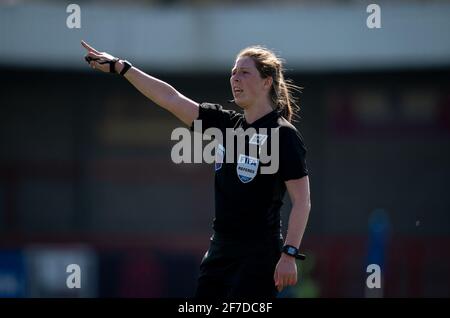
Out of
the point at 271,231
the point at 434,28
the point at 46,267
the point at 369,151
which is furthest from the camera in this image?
the point at 369,151

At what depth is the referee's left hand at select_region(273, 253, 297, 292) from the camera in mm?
A: 4707

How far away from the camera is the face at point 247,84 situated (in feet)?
16.5

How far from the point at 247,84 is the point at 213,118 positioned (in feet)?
1.04

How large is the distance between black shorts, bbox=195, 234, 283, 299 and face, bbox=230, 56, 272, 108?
0.84 m

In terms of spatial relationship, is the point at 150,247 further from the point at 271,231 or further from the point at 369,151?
the point at 271,231

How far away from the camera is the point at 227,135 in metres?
5.07

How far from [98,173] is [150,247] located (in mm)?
2595

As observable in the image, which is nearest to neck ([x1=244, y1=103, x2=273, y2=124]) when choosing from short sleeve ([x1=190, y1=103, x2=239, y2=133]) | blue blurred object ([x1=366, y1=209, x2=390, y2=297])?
short sleeve ([x1=190, y1=103, x2=239, y2=133])

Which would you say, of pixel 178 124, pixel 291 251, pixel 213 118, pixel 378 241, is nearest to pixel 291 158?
pixel 291 251

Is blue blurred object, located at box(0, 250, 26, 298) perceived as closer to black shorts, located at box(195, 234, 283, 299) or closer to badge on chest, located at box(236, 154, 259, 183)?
black shorts, located at box(195, 234, 283, 299)

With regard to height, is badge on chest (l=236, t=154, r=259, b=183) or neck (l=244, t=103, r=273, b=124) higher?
neck (l=244, t=103, r=273, b=124)

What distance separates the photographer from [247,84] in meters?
5.03

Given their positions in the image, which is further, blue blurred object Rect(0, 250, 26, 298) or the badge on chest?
blue blurred object Rect(0, 250, 26, 298)

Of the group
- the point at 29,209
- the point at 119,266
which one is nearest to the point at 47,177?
the point at 29,209
